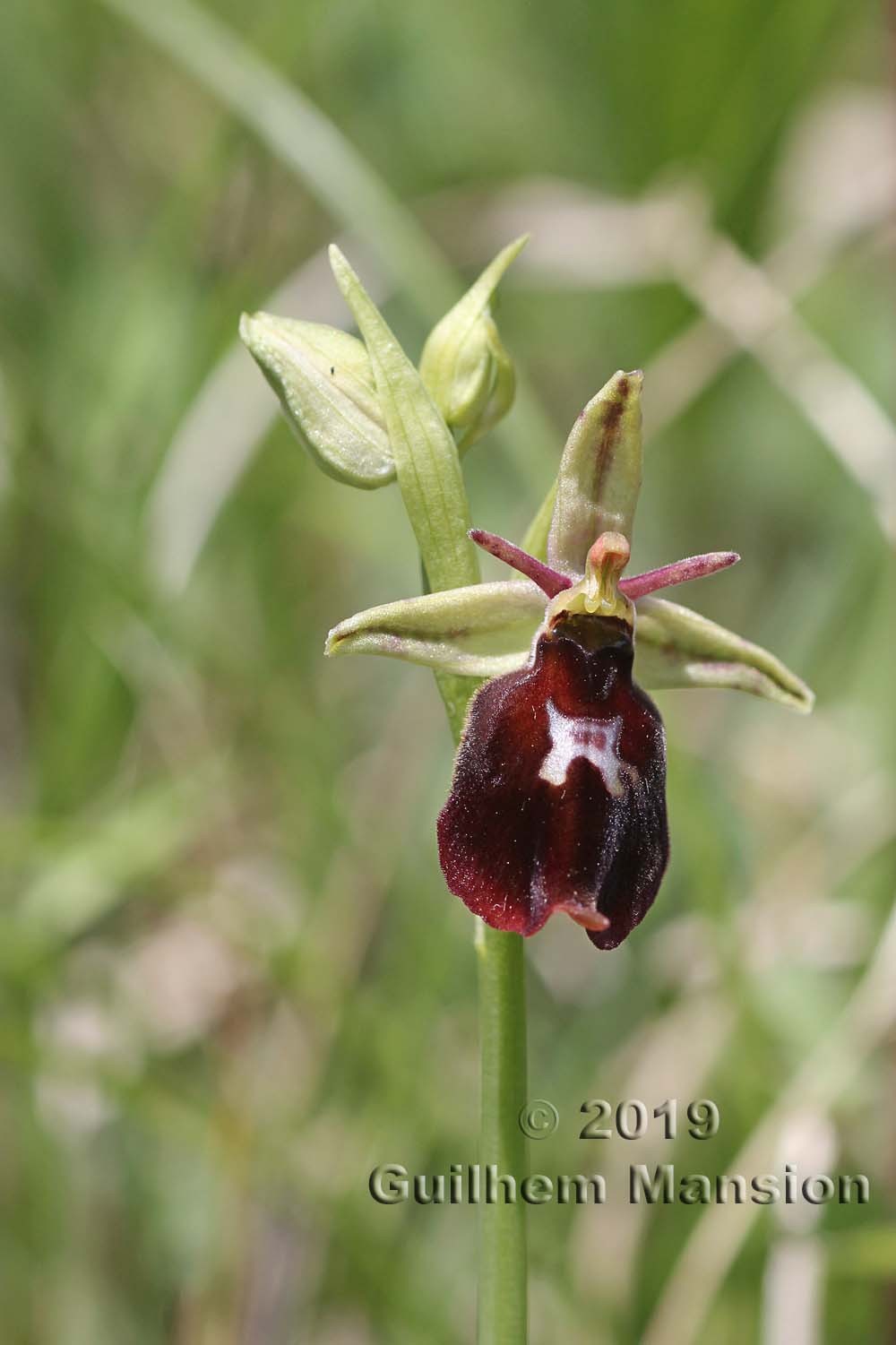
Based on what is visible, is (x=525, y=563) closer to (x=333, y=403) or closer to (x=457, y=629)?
(x=457, y=629)

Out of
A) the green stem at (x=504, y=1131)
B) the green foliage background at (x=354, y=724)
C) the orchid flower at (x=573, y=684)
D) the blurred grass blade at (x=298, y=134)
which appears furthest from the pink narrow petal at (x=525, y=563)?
the blurred grass blade at (x=298, y=134)

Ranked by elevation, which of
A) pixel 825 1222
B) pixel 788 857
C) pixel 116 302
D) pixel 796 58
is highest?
pixel 796 58

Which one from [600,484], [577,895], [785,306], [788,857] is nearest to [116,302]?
[785,306]

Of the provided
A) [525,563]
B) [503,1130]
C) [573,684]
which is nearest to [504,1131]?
[503,1130]

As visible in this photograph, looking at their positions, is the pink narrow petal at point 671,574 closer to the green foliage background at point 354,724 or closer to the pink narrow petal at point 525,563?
the pink narrow petal at point 525,563

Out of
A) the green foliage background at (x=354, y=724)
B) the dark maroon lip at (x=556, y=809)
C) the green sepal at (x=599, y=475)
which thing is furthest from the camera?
the green foliage background at (x=354, y=724)

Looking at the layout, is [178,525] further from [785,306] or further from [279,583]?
[785,306]
